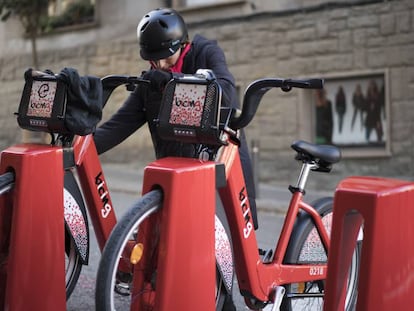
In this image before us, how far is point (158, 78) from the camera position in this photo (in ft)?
9.98

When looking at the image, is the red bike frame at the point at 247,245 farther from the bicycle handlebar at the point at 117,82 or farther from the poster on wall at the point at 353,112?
the poster on wall at the point at 353,112

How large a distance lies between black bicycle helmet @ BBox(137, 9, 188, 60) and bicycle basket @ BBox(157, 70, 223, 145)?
486 millimetres

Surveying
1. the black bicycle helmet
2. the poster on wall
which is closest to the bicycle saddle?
the black bicycle helmet

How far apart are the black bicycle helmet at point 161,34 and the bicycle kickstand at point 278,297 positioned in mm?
1353

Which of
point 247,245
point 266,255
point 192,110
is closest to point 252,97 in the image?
point 192,110

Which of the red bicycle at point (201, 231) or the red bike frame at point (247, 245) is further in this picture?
the red bike frame at point (247, 245)

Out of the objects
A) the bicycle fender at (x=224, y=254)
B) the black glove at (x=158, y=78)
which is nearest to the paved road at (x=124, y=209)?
the bicycle fender at (x=224, y=254)

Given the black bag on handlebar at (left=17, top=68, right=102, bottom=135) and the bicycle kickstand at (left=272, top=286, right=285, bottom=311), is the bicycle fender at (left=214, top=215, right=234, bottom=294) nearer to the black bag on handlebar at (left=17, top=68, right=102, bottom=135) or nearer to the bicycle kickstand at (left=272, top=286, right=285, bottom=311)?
the bicycle kickstand at (left=272, top=286, right=285, bottom=311)

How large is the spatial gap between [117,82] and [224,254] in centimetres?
108

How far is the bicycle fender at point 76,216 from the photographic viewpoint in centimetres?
333

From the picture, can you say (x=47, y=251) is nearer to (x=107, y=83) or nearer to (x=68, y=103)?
(x=68, y=103)

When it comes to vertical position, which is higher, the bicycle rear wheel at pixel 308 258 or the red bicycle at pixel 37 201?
the red bicycle at pixel 37 201

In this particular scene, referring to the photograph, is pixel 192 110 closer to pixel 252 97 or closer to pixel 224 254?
pixel 252 97

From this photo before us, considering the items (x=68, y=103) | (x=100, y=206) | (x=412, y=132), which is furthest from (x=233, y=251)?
(x=412, y=132)
